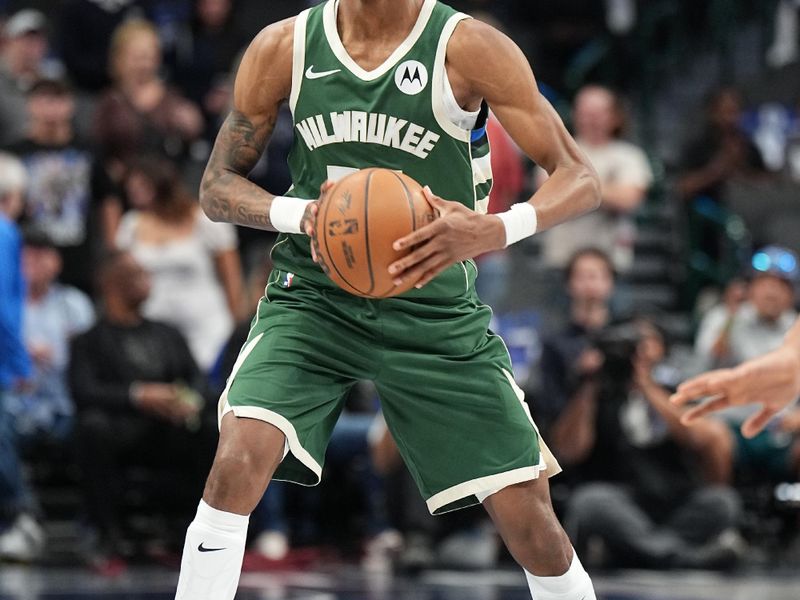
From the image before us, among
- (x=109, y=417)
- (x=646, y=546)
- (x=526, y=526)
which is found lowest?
(x=646, y=546)

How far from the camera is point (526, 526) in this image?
13.2 ft

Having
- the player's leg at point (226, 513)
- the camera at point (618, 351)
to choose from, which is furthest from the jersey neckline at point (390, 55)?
the camera at point (618, 351)

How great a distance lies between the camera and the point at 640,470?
8.20m

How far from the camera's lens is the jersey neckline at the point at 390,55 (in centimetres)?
416

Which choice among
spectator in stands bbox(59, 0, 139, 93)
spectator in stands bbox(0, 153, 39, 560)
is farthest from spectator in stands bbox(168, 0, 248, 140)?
spectator in stands bbox(0, 153, 39, 560)

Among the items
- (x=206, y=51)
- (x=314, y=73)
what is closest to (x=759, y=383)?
(x=314, y=73)

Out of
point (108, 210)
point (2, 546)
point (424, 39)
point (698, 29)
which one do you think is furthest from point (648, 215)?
point (424, 39)

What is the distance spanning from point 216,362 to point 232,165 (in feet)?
14.0

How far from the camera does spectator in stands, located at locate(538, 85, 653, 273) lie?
369 inches

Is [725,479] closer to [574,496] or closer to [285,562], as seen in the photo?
[574,496]

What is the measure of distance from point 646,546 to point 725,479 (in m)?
0.70

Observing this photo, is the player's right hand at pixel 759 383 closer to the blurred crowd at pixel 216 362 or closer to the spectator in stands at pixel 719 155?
the blurred crowd at pixel 216 362

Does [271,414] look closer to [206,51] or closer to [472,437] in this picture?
[472,437]

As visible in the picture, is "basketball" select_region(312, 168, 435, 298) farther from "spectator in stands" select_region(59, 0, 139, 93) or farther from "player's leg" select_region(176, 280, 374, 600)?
"spectator in stands" select_region(59, 0, 139, 93)
